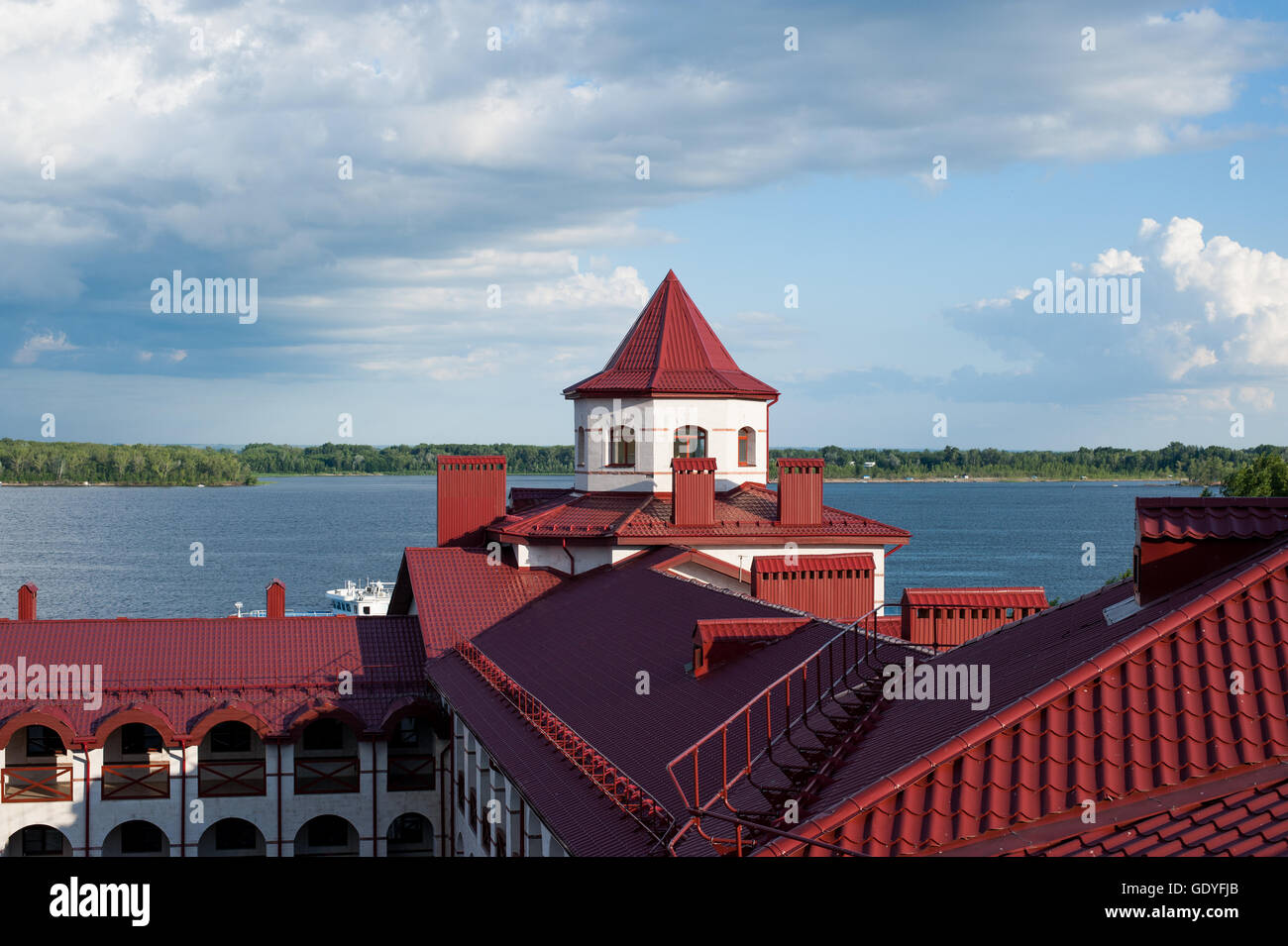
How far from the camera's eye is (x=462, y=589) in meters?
28.6

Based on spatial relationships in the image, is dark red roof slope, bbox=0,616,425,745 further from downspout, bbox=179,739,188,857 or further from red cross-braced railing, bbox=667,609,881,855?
red cross-braced railing, bbox=667,609,881,855

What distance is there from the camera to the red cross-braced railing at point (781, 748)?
1015cm

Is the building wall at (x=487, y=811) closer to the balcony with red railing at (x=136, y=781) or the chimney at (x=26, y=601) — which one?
the balcony with red railing at (x=136, y=781)

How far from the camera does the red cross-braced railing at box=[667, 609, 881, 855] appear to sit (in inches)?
400

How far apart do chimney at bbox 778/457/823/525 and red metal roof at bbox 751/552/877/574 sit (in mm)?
4078

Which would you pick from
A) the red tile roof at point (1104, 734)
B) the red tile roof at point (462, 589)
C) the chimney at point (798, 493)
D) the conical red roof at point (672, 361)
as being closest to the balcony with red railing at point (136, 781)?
the red tile roof at point (462, 589)

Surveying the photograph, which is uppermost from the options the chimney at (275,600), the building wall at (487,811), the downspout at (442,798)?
the chimney at (275,600)

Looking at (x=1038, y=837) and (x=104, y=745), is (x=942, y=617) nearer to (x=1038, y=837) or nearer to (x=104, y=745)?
(x=1038, y=837)

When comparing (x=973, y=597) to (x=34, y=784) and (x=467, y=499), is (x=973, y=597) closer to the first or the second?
(x=467, y=499)

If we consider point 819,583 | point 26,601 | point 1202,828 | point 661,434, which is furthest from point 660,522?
point 1202,828

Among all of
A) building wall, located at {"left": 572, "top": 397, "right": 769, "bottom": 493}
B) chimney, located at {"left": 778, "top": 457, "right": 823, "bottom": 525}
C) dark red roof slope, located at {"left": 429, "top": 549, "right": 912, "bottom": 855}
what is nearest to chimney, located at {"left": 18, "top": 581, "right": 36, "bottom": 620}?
dark red roof slope, located at {"left": 429, "top": 549, "right": 912, "bottom": 855}

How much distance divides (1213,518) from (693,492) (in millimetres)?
18109

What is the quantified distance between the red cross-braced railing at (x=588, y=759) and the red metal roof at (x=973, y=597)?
17.0 feet

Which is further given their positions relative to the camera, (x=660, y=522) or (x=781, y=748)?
(x=660, y=522)
